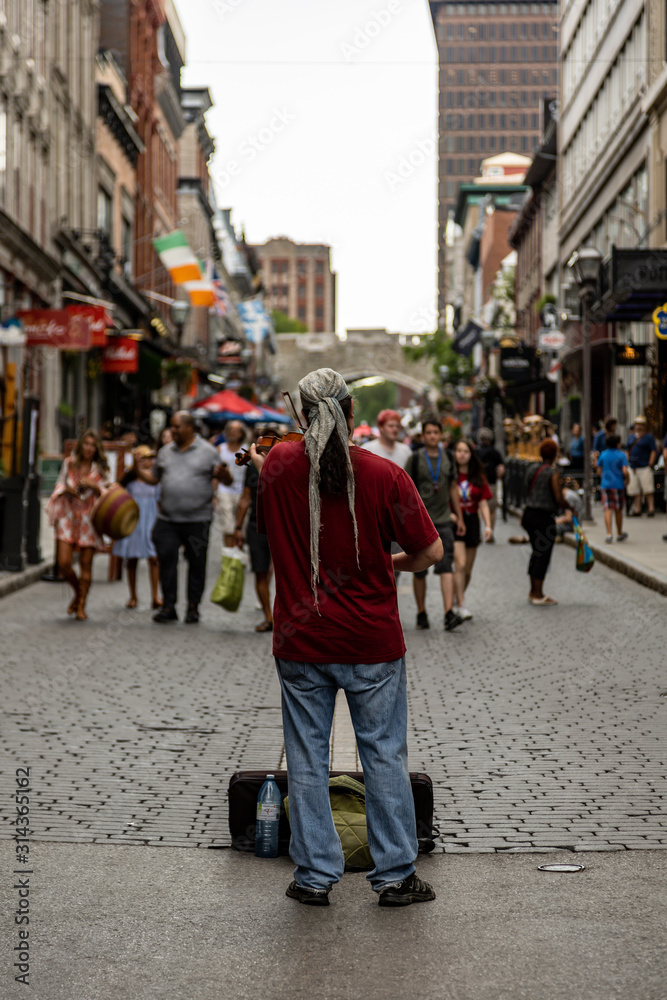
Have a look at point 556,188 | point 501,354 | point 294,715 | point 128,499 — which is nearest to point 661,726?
point 294,715

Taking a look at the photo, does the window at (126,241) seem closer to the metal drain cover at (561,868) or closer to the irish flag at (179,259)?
the irish flag at (179,259)

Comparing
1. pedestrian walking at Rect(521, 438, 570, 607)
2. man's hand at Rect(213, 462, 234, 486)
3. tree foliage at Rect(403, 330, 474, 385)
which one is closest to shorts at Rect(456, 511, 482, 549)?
pedestrian walking at Rect(521, 438, 570, 607)

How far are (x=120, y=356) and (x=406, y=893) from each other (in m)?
30.4

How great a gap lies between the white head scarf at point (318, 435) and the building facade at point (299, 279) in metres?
186

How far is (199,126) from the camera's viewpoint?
67.0 m

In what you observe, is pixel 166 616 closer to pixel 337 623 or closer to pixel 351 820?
pixel 351 820

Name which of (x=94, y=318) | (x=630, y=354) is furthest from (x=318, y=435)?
(x=630, y=354)

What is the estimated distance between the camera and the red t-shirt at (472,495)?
12.7 meters

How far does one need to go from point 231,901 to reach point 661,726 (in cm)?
354

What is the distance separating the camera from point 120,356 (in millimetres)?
33781

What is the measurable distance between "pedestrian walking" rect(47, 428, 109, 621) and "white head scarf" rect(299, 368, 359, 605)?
323 inches

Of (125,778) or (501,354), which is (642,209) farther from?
(125,778)

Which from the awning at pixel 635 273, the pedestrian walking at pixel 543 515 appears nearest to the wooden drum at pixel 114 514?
the pedestrian walking at pixel 543 515

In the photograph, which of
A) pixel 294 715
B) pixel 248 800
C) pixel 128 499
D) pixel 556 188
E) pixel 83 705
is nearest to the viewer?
pixel 294 715
